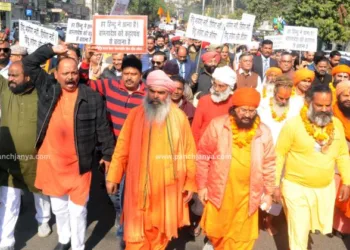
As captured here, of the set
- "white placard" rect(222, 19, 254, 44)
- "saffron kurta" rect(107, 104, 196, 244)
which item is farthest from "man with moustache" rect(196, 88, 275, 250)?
"white placard" rect(222, 19, 254, 44)

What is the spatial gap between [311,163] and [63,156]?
2166 millimetres

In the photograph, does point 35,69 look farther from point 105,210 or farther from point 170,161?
point 105,210

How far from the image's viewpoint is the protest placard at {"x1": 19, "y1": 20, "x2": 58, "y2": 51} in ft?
22.9

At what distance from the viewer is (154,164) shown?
3.86 metres

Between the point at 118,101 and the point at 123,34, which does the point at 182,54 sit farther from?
the point at 118,101

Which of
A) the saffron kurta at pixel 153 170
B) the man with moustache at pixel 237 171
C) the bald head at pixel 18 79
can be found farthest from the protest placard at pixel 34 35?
the man with moustache at pixel 237 171

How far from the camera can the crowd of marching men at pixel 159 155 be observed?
12.7 ft

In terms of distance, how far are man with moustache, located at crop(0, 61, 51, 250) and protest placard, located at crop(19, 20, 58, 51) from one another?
2.77 metres

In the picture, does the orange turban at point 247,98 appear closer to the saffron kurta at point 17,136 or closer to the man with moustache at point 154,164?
the man with moustache at point 154,164

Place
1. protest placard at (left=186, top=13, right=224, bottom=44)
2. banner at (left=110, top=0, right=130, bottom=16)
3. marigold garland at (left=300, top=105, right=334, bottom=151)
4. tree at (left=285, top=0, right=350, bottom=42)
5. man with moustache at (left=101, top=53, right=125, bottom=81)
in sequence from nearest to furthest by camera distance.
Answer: marigold garland at (left=300, top=105, right=334, bottom=151)
man with moustache at (left=101, top=53, right=125, bottom=81)
banner at (left=110, top=0, right=130, bottom=16)
protest placard at (left=186, top=13, right=224, bottom=44)
tree at (left=285, top=0, right=350, bottom=42)

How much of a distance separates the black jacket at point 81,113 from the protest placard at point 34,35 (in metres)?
2.89

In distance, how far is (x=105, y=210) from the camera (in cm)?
567

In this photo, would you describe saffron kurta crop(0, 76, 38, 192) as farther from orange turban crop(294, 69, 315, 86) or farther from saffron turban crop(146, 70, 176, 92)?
orange turban crop(294, 69, 315, 86)

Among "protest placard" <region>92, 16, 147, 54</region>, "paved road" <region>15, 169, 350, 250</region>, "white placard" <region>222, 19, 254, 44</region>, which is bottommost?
"paved road" <region>15, 169, 350, 250</region>
